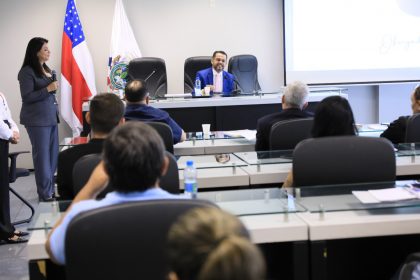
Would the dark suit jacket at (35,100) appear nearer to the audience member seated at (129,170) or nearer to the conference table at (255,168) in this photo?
the conference table at (255,168)

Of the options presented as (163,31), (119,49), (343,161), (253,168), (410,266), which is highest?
(163,31)

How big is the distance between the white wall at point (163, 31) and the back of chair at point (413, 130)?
178 inches

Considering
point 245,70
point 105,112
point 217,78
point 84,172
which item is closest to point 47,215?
point 84,172

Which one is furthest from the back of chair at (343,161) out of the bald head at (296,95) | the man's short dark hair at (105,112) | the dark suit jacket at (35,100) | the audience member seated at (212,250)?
the dark suit jacket at (35,100)

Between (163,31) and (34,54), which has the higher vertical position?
(163,31)

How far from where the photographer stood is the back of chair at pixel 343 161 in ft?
8.18

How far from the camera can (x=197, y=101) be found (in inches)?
234

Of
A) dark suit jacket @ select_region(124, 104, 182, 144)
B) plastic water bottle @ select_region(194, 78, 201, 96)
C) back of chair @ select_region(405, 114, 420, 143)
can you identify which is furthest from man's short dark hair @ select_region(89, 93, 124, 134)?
plastic water bottle @ select_region(194, 78, 201, 96)

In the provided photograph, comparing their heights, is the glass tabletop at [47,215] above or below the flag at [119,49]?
below

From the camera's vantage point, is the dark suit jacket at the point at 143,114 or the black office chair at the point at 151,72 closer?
the dark suit jacket at the point at 143,114

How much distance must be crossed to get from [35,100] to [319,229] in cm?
399

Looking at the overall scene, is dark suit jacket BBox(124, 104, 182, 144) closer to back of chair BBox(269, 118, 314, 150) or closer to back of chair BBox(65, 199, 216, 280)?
back of chair BBox(269, 118, 314, 150)

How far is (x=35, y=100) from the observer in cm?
528

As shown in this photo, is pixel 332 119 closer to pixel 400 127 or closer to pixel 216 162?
pixel 216 162
